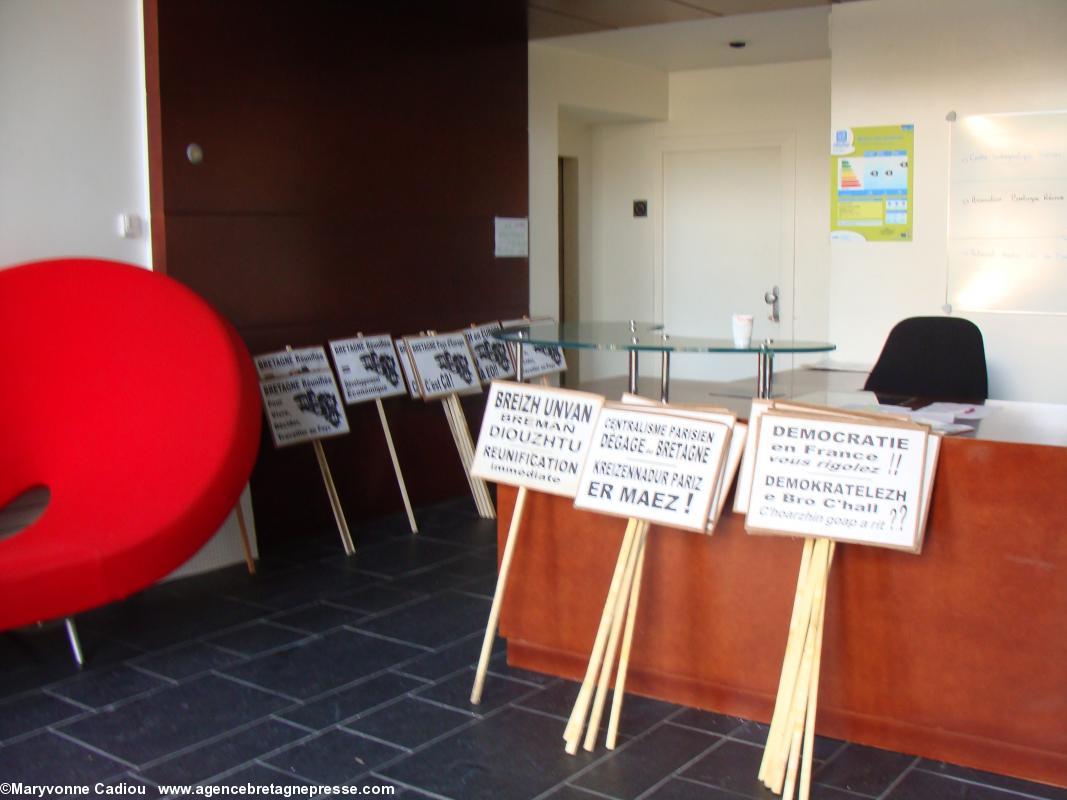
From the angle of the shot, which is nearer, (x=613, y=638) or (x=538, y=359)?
(x=613, y=638)

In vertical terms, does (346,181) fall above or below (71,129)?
below

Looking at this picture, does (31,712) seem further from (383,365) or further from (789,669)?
(383,365)

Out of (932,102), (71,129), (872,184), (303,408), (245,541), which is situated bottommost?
(245,541)

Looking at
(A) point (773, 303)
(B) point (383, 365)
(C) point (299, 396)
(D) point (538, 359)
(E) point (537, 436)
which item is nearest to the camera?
(E) point (537, 436)

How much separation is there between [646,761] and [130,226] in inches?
108

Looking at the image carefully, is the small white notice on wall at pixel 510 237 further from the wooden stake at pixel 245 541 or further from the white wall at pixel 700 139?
the wooden stake at pixel 245 541

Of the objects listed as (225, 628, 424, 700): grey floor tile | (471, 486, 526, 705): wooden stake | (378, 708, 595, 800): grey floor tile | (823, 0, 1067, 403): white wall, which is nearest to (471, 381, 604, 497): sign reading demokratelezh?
(471, 486, 526, 705): wooden stake

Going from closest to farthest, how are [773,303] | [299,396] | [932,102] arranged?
1. [299,396]
2. [932,102]
3. [773,303]

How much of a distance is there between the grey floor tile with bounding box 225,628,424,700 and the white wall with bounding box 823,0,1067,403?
109 inches

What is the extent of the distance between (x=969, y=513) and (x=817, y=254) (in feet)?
15.6

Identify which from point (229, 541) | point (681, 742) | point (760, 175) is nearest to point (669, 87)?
point (760, 175)

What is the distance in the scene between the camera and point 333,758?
9.44 ft

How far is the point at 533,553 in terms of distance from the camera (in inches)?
134

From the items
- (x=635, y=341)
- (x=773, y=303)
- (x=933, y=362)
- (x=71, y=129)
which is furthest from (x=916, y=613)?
(x=773, y=303)
